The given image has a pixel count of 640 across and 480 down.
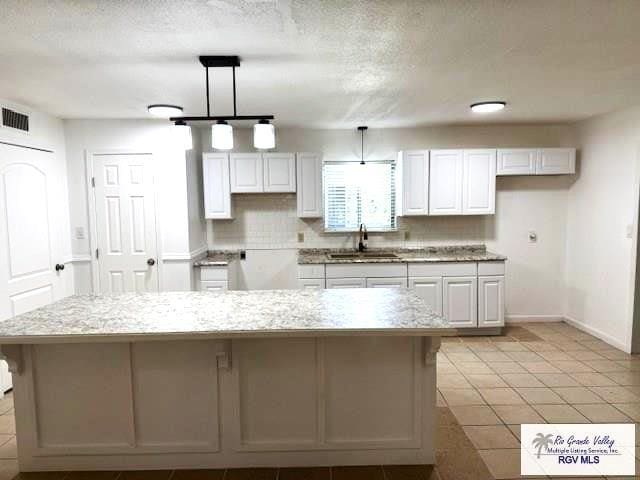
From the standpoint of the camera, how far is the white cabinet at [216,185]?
438 cm

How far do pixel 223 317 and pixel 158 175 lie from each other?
2.50 metres

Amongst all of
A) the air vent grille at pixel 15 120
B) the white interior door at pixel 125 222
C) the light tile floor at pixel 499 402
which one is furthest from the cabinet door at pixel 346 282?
the air vent grille at pixel 15 120

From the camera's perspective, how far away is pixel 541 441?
2.44 m

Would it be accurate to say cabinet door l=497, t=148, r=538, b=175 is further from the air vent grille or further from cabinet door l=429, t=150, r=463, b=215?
the air vent grille

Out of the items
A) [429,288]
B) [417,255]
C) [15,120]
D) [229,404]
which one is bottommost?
[229,404]

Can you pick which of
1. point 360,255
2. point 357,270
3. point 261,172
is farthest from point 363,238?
point 261,172

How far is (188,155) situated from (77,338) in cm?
268

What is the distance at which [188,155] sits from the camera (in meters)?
4.20

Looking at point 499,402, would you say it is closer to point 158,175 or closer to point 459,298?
point 459,298

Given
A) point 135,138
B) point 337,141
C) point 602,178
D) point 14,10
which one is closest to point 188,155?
point 135,138

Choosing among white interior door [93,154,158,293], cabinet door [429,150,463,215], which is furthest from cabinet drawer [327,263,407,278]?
white interior door [93,154,158,293]

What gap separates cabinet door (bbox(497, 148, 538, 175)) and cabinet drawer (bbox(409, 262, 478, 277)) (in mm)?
Answer: 1128

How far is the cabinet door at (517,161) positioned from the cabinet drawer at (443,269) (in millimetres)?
1128

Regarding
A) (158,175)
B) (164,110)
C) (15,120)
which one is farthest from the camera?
(158,175)
